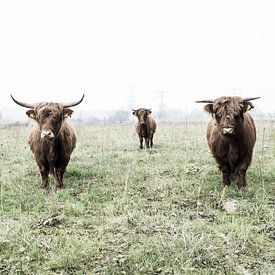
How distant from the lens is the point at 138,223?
4957mm

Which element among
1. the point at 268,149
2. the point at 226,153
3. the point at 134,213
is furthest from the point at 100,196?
the point at 268,149

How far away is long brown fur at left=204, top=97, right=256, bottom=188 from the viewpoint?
6.19 metres

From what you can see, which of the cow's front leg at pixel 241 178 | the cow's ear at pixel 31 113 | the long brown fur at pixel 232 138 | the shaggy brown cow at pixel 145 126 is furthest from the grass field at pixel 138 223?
the shaggy brown cow at pixel 145 126

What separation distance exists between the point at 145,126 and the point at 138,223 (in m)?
8.51

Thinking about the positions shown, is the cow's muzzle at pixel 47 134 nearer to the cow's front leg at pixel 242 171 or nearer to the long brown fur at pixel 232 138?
the long brown fur at pixel 232 138

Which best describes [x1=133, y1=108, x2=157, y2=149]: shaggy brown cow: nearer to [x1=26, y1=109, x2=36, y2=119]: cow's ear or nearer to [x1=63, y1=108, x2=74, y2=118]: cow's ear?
[x1=63, y1=108, x2=74, y2=118]: cow's ear

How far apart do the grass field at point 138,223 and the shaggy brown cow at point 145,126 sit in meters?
4.95

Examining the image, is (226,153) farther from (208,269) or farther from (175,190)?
(208,269)

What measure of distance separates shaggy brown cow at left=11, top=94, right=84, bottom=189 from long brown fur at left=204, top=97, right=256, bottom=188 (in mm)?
2560

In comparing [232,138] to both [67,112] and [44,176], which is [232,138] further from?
[44,176]

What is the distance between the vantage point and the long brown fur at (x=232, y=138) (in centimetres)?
619

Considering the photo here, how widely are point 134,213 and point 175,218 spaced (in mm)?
562

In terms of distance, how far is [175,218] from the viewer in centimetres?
514

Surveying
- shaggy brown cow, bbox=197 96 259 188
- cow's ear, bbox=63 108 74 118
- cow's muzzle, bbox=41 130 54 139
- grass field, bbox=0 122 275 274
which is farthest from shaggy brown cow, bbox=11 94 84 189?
shaggy brown cow, bbox=197 96 259 188
